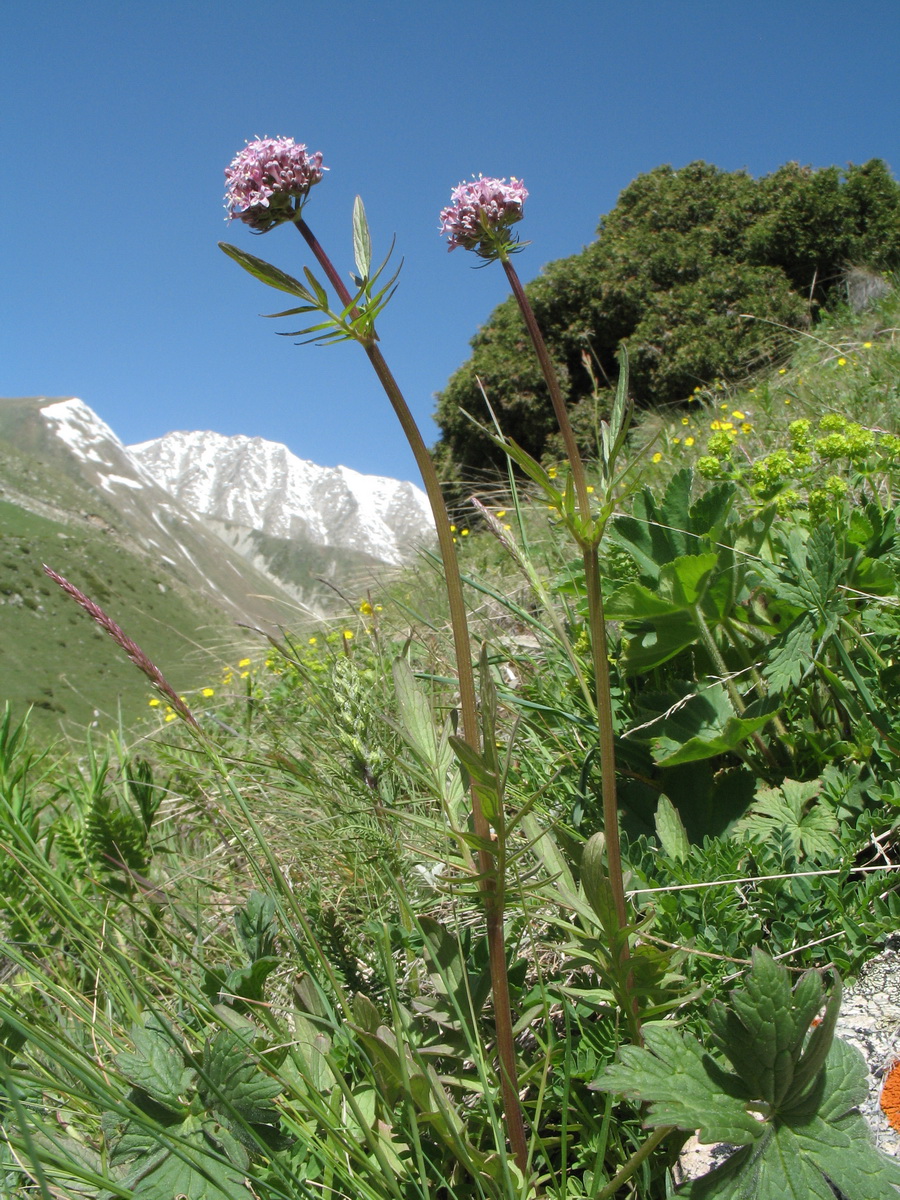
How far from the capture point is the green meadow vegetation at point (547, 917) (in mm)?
977

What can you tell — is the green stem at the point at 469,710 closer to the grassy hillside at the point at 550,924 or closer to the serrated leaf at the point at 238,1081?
the grassy hillside at the point at 550,924

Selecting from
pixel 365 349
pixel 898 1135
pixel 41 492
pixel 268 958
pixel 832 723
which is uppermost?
pixel 41 492

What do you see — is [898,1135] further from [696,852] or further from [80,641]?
[80,641]

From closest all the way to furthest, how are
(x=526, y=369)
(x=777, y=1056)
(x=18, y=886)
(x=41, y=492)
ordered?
(x=777, y=1056), (x=18, y=886), (x=526, y=369), (x=41, y=492)

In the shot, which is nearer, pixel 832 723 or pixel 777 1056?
pixel 777 1056

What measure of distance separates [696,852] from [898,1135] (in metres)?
0.50

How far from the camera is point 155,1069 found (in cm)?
112

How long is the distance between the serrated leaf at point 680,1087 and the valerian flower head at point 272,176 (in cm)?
128

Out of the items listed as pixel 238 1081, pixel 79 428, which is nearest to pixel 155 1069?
pixel 238 1081

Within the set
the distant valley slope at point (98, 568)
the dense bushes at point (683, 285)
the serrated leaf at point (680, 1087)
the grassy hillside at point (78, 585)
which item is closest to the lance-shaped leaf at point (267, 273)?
the serrated leaf at point (680, 1087)

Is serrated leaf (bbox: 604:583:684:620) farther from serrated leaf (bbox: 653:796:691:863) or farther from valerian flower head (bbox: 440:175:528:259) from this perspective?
valerian flower head (bbox: 440:175:528:259)

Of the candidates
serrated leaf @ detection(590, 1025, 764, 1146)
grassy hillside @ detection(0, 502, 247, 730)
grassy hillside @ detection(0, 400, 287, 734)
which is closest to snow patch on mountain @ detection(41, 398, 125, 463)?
grassy hillside @ detection(0, 400, 287, 734)

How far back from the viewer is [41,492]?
108812mm

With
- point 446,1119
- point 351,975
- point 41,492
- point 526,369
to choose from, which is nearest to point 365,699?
point 351,975
